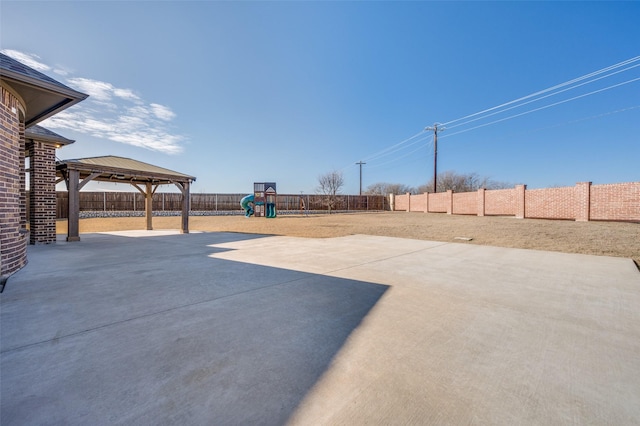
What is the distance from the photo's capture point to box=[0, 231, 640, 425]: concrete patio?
156 centimetres

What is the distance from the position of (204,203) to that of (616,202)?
30.5 m

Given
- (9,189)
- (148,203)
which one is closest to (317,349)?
(9,189)

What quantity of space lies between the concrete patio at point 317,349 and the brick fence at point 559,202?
13.5 meters

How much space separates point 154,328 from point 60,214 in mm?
25659

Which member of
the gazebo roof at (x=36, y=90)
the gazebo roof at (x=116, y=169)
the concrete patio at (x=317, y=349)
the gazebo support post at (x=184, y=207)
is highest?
the gazebo roof at (x=36, y=90)

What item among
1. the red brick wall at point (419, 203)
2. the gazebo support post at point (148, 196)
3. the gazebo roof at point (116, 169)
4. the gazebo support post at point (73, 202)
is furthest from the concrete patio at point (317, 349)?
the red brick wall at point (419, 203)

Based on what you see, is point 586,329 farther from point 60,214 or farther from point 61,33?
point 60,214

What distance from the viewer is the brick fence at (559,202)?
44.1 ft

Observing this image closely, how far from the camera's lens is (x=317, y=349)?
7.35 feet

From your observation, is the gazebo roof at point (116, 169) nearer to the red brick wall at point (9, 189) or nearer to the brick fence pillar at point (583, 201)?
the red brick wall at point (9, 189)

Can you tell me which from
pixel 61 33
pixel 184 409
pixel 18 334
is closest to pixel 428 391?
pixel 184 409

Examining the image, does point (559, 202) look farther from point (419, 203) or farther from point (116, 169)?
point (116, 169)

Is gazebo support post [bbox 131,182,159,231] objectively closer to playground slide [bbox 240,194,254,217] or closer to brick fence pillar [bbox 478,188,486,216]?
playground slide [bbox 240,194,254,217]

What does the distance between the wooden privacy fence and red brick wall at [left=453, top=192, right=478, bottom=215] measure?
38.3ft
